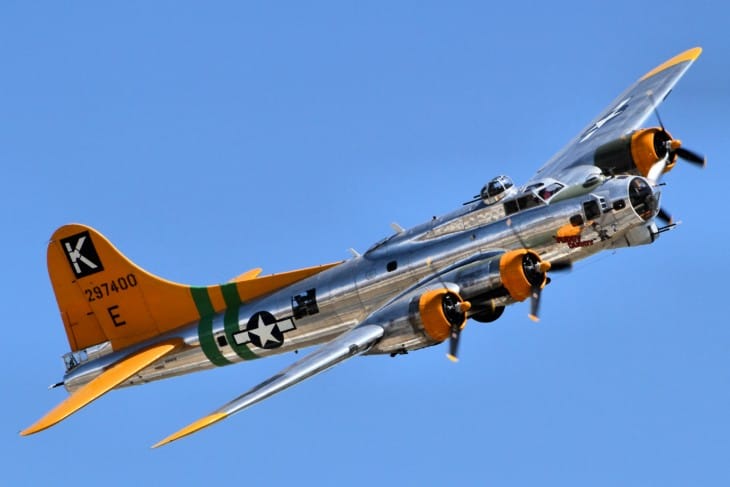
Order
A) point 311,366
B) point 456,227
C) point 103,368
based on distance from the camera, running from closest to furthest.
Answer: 1. point 311,366
2. point 456,227
3. point 103,368

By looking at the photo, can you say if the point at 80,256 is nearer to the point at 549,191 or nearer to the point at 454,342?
the point at 454,342

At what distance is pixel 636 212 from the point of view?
111ft

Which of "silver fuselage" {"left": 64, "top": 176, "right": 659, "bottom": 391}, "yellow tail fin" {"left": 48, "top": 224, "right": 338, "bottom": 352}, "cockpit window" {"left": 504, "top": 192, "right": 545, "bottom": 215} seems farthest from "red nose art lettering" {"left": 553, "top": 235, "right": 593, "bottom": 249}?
"yellow tail fin" {"left": 48, "top": 224, "right": 338, "bottom": 352}

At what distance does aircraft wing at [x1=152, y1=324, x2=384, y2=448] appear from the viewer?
1267 inches

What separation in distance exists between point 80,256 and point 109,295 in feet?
4.50

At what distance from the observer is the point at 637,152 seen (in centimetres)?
3750

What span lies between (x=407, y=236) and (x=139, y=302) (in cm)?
806

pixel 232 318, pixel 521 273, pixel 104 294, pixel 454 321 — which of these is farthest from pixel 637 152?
pixel 104 294

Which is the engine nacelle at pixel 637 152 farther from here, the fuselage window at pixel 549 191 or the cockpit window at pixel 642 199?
the cockpit window at pixel 642 199

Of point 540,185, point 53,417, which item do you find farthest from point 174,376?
point 540,185

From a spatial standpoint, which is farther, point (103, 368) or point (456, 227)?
point (103, 368)

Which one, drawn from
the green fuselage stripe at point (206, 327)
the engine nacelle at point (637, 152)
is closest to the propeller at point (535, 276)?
the engine nacelle at point (637, 152)

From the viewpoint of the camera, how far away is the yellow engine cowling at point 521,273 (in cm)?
3297

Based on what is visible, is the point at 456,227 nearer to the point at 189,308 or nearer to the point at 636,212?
the point at 636,212
